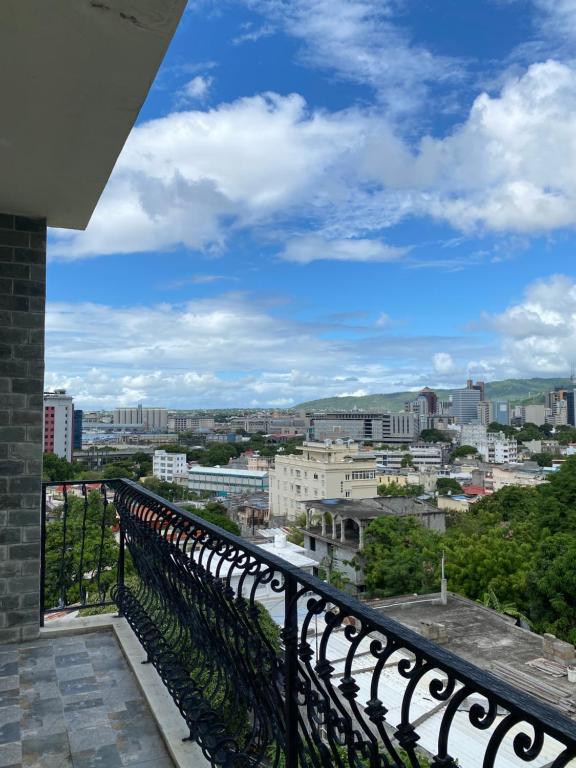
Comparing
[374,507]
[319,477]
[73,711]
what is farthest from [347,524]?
[73,711]

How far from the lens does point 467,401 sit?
135 m

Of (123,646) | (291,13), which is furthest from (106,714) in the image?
(291,13)

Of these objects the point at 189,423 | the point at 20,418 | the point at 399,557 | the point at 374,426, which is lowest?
the point at 399,557

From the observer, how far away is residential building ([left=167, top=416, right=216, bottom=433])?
399 ft

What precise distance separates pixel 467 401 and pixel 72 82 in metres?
140

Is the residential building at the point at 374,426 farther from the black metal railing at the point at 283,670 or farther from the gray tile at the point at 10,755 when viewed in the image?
the gray tile at the point at 10,755

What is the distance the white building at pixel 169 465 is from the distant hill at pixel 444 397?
8573 centimetres

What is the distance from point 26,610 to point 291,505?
36281 mm

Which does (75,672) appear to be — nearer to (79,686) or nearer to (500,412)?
(79,686)

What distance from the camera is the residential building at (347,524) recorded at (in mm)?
21719

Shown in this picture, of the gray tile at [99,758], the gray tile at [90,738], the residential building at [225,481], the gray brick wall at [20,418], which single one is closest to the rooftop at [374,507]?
the gray brick wall at [20,418]

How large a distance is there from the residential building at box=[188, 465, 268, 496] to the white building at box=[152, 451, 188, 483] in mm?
2683

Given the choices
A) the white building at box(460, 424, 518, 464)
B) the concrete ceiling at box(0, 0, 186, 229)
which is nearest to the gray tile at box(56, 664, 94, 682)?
the concrete ceiling at box(0, 0, 186, 229)

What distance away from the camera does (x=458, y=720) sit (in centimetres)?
635
